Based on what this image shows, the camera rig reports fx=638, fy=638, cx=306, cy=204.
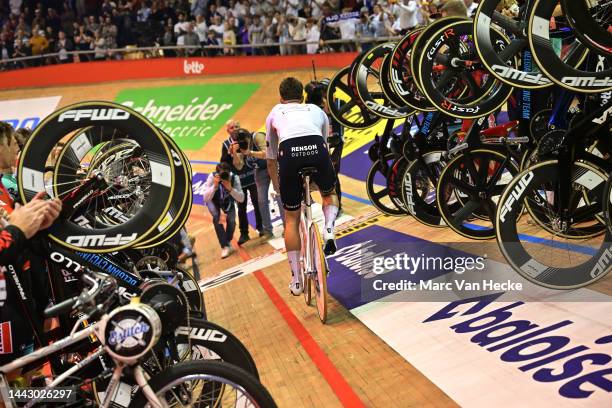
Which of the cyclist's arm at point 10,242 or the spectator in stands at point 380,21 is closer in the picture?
the cyclist's arm at point 10,242

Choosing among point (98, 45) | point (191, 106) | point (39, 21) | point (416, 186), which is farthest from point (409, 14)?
point (39, 21)

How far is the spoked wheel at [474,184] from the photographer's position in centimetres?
511

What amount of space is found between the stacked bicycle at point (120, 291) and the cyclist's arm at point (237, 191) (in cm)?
544

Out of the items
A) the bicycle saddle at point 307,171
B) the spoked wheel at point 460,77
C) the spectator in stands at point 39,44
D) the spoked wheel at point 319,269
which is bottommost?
the spoked wheel at point 319,269

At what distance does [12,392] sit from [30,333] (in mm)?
366

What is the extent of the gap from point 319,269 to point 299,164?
826mm

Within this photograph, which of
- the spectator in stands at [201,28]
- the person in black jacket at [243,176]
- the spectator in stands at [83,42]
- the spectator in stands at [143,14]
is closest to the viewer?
the person in black jacket at [243,176]

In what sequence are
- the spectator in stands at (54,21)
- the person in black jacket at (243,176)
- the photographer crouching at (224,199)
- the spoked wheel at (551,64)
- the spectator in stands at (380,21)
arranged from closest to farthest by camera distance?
the spoked wheel at (551,64) < the photographer crouching at (224,199) < the person in black jacket at (243,176) < the spectator in stands at (380,21) < the spectator in stands at (54,21)

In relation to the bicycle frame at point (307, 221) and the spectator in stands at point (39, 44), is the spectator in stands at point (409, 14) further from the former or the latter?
the spectator in stands at point (39, 44)

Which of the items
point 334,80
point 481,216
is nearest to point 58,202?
point 481,216

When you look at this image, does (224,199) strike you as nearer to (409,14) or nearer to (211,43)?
(409,14)

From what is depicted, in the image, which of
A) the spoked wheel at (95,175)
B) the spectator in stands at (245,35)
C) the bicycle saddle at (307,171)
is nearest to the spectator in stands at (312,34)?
the spectator in stands at (245,35)

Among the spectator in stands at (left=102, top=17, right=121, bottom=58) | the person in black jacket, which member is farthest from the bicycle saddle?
the spectator in stands at (left=102, top=17, right=121, bottom=58)

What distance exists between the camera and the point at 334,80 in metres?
7.08
